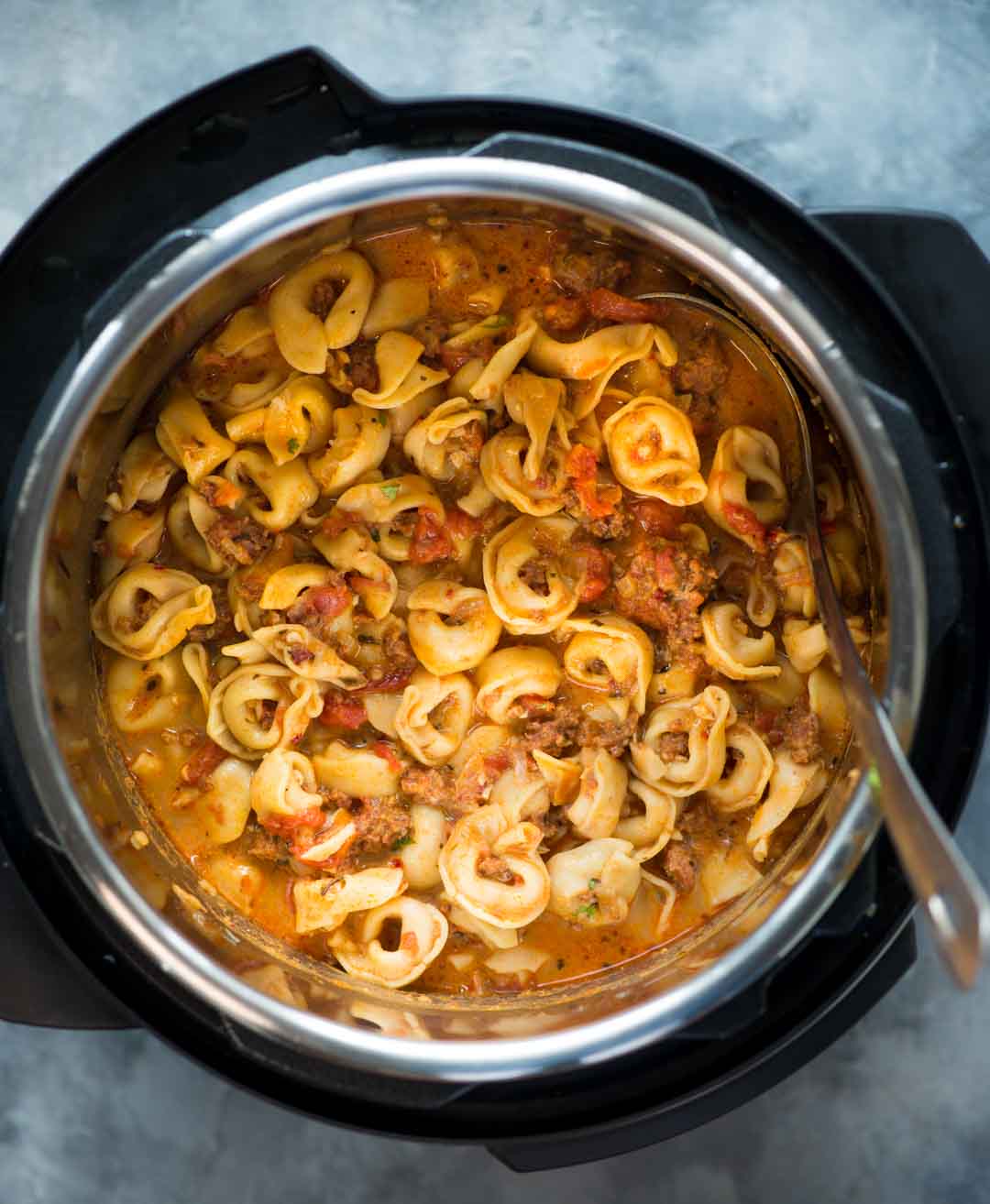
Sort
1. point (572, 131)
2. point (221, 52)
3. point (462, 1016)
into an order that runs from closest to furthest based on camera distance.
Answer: point (572, 131) → point (462, 1016) → point (221, 52)

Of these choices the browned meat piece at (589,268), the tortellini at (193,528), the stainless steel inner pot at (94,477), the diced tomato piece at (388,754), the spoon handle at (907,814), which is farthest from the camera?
the diced tomato piece at (388,754)

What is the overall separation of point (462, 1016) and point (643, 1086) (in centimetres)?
32

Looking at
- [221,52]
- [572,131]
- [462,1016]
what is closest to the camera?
[572,131]

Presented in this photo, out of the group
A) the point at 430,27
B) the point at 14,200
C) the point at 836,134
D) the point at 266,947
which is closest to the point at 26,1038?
the point at 266,947

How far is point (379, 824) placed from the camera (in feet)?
7.40

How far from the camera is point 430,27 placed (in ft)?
7.57

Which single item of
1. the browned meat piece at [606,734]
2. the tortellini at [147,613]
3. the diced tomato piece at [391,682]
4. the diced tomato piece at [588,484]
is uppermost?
the diced tomato piece at [588,484]

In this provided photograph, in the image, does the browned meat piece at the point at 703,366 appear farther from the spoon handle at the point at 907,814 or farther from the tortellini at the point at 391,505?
the tortellini at the point at 391,505

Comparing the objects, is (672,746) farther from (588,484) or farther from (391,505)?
(391,505)

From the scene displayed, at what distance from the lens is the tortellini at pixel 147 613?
2.16 m

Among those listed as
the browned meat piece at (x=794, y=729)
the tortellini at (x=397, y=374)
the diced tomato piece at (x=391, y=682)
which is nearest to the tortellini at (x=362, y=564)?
the diced tomato piece at (x=391, y=682)

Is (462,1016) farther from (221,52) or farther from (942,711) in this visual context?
(221,52)

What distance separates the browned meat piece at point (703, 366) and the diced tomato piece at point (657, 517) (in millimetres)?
200

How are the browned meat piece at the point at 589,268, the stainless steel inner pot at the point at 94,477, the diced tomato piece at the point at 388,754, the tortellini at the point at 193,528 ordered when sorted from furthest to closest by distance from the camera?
1. the diced tomato piece at the point at 388,754
2. the tortellini at the point at 193,528
3. the browned meat piece at the point at 589,268
4. the stainless steel inner pot at the point at 94,477
